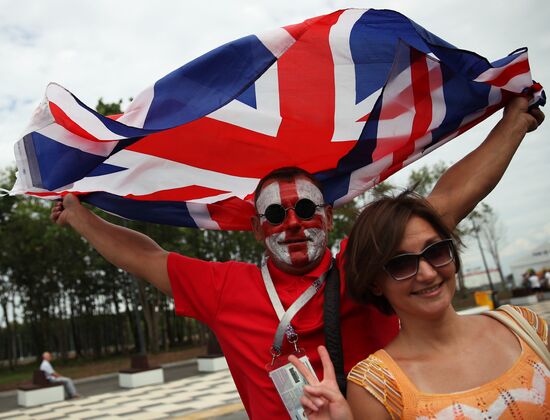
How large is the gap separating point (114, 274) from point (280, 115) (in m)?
32.6

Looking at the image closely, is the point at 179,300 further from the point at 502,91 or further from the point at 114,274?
the point at 114,274

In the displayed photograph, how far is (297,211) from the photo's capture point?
7.20 feet

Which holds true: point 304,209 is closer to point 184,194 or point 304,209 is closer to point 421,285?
point 421,285

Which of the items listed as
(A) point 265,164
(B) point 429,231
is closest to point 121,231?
(A) point 265,164

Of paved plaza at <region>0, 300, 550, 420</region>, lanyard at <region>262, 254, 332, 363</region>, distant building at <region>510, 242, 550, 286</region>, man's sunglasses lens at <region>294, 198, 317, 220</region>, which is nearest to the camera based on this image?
lanyard at <region>262, 254, 332, 363</region>

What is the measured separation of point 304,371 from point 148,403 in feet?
34.9

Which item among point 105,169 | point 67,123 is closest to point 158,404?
point 105,169

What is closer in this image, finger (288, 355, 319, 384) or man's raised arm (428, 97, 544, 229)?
finger (288, 355, 319, 384)

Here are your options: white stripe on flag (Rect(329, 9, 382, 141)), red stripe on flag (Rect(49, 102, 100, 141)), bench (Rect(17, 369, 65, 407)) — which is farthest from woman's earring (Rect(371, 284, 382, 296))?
bench (Rect(17, 369, 65, 407))

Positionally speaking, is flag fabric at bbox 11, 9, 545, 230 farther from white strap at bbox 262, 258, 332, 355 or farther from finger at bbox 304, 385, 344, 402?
finger at bbox 304, 385, 344, 402

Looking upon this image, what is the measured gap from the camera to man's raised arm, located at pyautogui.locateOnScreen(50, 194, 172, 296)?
2.37 meters

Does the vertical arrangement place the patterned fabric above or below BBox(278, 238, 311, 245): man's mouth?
below

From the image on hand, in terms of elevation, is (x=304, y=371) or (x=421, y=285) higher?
(x=421, y=285)

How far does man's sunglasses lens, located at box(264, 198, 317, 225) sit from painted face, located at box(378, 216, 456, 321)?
64 cm
